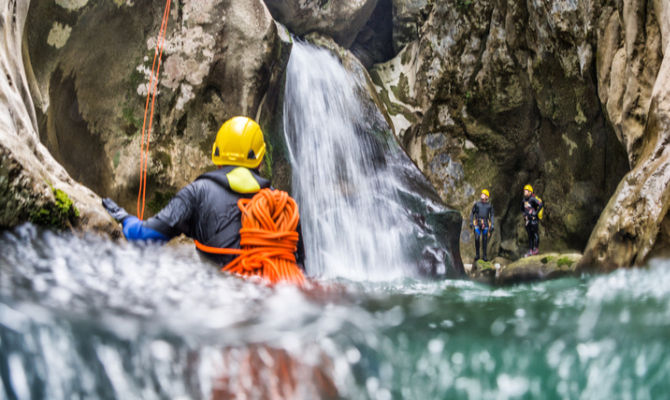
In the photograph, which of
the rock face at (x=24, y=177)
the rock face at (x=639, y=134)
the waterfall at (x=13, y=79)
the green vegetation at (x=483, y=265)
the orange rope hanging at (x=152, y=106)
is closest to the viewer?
the rock face at (x=24, y=177)

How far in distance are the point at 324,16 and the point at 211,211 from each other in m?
9.92

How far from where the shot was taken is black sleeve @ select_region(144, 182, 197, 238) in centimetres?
293

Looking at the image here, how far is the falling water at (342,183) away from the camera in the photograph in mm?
7727

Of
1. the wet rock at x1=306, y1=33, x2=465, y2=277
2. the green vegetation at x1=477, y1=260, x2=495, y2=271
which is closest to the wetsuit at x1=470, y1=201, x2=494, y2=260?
the green vegetation at x1=477, y1=260, x2=495, y2=271

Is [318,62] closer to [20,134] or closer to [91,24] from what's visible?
[91,24]

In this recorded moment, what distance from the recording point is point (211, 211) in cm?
308

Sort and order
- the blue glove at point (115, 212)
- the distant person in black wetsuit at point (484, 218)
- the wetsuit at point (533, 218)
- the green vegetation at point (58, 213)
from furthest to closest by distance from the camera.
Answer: the distant person in black wetsuit at point (484, 218) → the wetsuit at point (533, 218) → the blue glove at point (115, 212) → the green vegetation at point (58, 213)

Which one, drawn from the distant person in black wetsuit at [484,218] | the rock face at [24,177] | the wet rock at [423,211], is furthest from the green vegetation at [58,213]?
the distant person in black wetsuit at [484,218]

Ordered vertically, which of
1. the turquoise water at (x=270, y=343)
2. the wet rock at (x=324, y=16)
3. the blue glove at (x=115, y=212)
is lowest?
the turquoise water at (x=270, y=343)

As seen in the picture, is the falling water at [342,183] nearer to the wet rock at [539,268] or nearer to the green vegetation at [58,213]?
the wet rock at [539,268]

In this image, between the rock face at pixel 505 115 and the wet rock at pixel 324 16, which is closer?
the wet rock at pixel 324 16

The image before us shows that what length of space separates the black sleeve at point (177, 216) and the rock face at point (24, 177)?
1.60ft

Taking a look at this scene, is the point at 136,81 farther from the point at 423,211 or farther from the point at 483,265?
the point at 483,265

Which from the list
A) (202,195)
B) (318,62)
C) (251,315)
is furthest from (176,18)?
(251,315)
